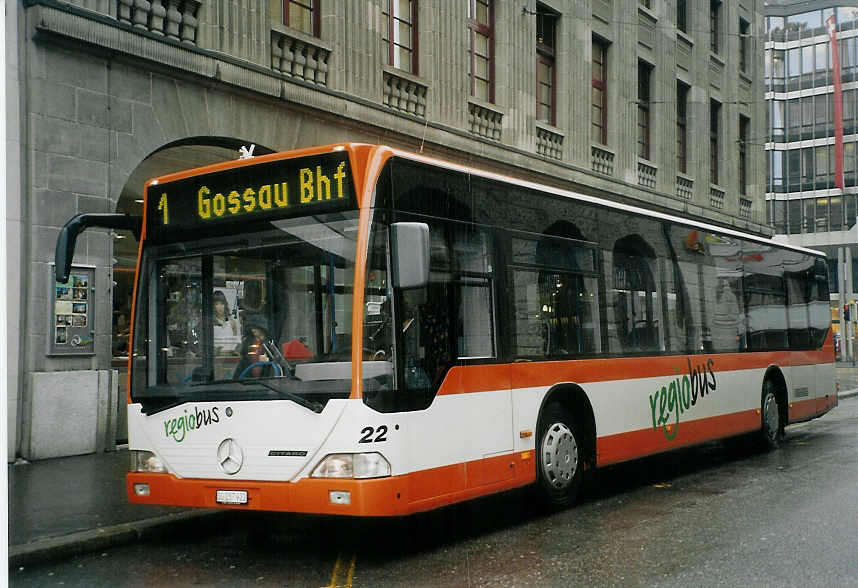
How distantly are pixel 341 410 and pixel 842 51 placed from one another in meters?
53.7

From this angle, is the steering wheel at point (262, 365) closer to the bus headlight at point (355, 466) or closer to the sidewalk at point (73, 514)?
the bus headlight at point (355, 466)

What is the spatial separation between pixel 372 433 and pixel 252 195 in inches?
78.7

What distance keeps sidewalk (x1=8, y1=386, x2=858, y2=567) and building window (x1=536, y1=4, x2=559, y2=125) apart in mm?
13799

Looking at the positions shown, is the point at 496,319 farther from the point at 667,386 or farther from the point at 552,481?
the point at 667,386

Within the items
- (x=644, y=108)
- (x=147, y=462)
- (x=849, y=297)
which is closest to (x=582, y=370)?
(x=147, y=462)

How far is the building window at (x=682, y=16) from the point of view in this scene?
2885 cm

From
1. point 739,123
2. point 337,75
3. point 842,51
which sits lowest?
point 337,75

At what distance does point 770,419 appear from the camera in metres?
13.9

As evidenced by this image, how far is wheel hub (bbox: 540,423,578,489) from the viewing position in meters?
8.89

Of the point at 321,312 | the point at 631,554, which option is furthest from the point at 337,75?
the point at 631,554

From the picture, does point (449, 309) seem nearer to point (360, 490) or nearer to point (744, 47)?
point (360, 490)

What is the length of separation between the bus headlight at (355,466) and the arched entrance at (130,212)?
20.9ft

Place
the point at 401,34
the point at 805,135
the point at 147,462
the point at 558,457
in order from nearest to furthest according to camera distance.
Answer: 1. the point at 147,462
2. the point at 558,457
3. the point at 401,34
4. the point at 805,135

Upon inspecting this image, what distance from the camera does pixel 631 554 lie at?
718 centimetres
